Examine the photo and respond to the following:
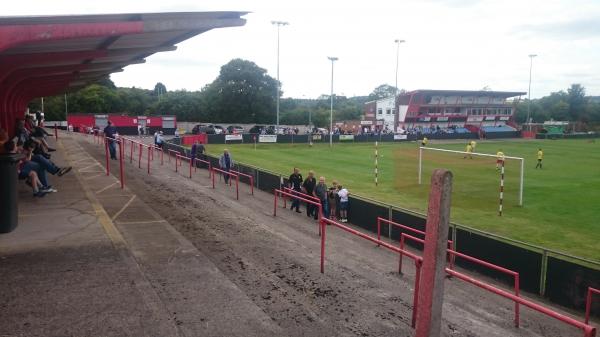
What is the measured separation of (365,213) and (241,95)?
243 ft

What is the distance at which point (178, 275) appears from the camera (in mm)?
8195

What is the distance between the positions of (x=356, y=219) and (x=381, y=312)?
31.4 ft

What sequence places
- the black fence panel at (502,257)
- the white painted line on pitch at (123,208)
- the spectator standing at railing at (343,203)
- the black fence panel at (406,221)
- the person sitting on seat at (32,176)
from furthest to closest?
the spectator standing at railing at (343,203), the black fence panel at (406,221), the person sitting on seat at (32,176), the white painted line on pitch at (123,208), the black fence panel at (502,257)

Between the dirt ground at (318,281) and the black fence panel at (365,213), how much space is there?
1738 millimetres

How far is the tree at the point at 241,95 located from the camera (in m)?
87.7

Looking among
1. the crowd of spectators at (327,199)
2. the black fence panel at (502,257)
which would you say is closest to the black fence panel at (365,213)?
the crowd of spectators at (327,199)

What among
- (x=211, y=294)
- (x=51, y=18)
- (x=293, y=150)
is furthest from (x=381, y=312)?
(x=293, y=150)

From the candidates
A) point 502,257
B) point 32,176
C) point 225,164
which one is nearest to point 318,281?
point 502,257

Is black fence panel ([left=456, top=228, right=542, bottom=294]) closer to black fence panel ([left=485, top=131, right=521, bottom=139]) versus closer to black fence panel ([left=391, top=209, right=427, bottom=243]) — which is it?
black fence panel ([left=391, top=209, right=427, bottom=243])

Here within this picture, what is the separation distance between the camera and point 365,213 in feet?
54.9

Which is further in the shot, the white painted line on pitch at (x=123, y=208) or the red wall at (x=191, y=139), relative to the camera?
the red wall at (x=191, y=139)

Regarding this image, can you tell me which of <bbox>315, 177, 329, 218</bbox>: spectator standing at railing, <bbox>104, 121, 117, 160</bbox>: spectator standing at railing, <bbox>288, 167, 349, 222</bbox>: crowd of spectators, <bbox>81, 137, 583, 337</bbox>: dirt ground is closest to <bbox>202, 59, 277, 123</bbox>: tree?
<bbox>104, 121, 117, 160</bbox>: spectator standing at railing

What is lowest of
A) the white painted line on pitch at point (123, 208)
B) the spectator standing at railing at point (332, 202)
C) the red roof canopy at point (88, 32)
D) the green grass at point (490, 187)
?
the green grass at point (490, 187)

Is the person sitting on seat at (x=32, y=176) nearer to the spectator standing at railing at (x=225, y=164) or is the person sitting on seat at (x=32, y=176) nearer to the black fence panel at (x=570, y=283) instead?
the spectator standing at railing at (x=225, y=164)
